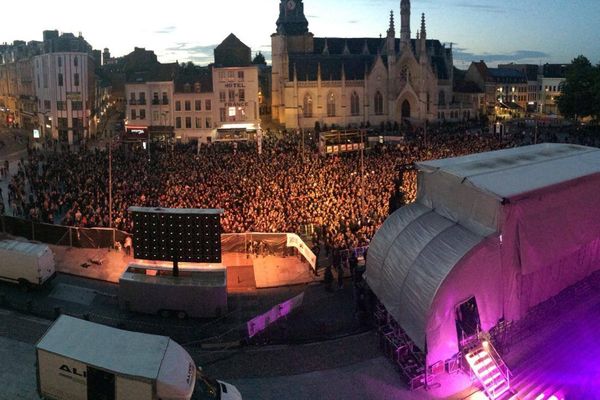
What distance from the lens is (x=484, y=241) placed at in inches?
580

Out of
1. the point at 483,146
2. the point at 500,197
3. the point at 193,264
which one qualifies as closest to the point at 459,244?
the point at 500,197

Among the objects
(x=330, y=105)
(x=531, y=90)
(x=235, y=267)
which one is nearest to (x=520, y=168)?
(x=235, y=267)

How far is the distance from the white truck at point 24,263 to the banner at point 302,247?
30.5 ft

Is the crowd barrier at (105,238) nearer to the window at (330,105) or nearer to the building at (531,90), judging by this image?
the window at (330,105)

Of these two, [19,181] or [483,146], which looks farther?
[483,146]

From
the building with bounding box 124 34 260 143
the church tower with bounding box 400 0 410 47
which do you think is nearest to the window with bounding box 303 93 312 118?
Result: the building with bounding box 124 34 260 143

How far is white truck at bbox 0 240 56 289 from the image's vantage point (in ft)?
63.3

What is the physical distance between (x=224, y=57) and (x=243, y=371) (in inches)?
2076

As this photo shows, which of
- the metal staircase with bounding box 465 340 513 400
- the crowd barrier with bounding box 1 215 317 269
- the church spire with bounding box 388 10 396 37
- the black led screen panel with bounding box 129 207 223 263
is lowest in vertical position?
the metal staircase with bounding box 465 340 513 400

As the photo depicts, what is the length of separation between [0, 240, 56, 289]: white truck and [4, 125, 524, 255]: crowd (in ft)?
15.8

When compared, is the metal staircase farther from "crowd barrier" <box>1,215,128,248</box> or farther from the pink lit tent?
Answer: "crowd barrier" <box>1,215,128,248</box>

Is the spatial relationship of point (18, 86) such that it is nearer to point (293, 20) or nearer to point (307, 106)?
point (293, 20)

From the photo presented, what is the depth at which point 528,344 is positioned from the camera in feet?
52.9

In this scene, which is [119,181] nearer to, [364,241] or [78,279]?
[78,279]
